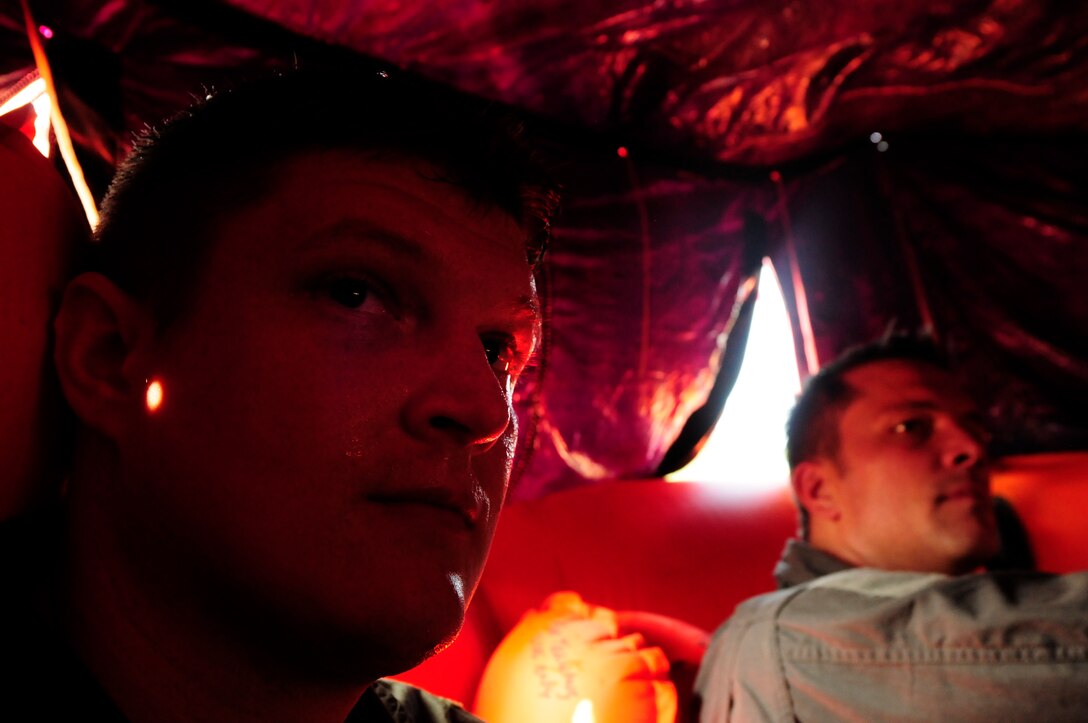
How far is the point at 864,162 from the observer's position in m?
2.63

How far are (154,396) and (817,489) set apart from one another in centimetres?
165

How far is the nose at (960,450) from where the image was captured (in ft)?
5.91

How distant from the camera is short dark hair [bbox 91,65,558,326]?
2.42 feet

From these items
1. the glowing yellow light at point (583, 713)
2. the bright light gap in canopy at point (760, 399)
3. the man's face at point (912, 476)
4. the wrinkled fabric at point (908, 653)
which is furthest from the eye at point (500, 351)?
the bright light gap in canopy at point (760, 399)

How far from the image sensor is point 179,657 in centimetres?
65

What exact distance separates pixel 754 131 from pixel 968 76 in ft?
2.04

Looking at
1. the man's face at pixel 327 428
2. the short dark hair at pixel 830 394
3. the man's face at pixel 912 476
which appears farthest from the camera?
the short dark hair at pixel 830 394

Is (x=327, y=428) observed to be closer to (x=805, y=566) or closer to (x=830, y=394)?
(x=805, y=566)

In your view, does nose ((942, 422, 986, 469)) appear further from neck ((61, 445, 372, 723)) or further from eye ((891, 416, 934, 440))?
neck ((61, 445, 372, 723))

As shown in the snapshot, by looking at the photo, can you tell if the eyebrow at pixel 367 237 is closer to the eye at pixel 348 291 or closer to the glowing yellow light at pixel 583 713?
the eye at pixel 348 291

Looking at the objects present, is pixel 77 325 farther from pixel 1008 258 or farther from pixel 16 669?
pixel 1008 258

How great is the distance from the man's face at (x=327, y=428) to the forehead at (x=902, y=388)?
1459 millimetres

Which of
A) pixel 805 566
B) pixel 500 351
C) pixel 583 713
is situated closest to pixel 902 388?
pixel 805 566

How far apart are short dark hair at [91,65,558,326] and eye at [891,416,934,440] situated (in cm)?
137
